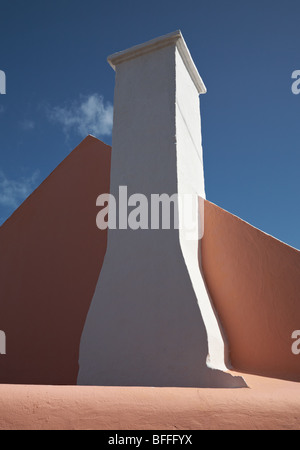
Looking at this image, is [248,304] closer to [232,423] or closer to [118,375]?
[118,375]

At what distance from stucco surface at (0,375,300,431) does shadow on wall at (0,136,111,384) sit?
2762 mm

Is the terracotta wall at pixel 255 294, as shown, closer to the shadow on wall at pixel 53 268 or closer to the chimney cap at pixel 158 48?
the shadow on wall at pixel 53 268

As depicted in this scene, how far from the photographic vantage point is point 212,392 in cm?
189

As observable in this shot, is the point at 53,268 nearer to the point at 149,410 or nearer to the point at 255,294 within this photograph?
the point at 255,294

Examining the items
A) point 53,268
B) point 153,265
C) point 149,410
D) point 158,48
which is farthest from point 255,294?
point 158,48

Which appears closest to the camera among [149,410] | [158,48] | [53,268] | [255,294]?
[149,410]

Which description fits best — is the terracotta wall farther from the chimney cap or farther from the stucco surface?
the chimney cap

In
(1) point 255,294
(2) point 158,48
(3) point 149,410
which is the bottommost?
(3) point 149,410

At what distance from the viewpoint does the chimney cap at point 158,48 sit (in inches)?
188

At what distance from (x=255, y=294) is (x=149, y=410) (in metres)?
2.28

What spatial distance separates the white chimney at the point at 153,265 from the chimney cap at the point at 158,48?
14 millimetres

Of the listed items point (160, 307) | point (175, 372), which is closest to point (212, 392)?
point (175, 372)

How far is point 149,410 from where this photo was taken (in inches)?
70.0
